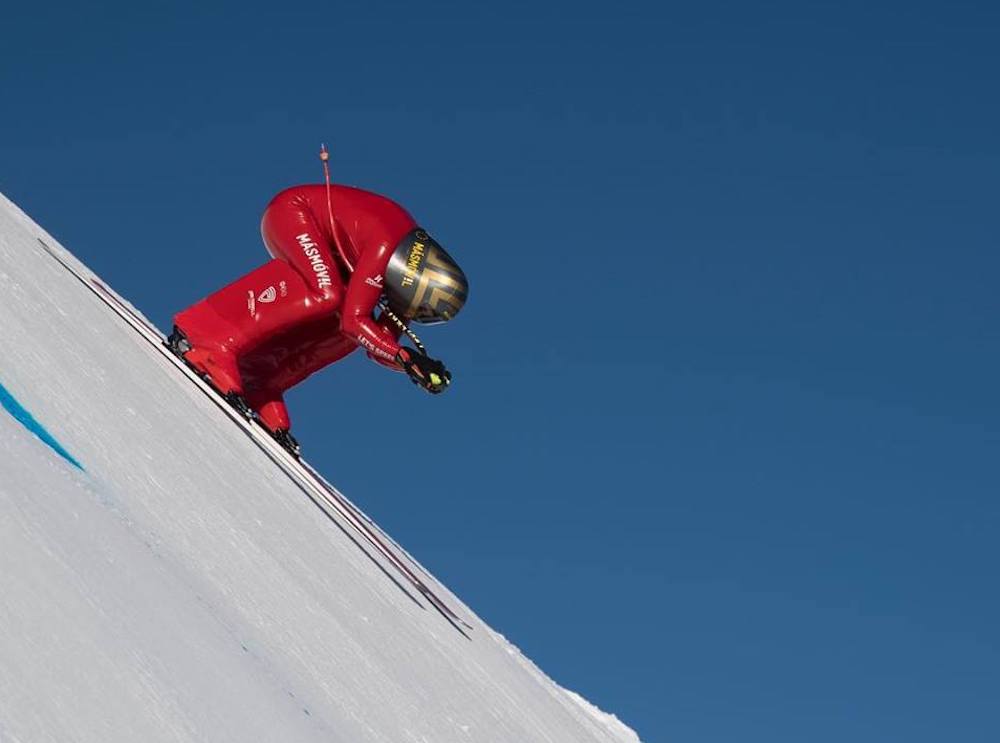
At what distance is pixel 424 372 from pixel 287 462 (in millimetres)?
875

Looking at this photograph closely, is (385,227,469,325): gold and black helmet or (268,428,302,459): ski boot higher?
(385,227,469,325): gold and black helmet

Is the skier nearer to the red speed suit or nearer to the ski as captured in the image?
the red speed suit

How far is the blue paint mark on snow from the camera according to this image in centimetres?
297

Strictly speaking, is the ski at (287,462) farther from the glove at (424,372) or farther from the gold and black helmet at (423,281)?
the gold and black helmet at (423,281)

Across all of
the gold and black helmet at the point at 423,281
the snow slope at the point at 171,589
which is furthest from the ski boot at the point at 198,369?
the snow slope at the point at 171,589

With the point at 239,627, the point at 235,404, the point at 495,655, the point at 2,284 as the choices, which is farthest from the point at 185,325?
the point at 239,627

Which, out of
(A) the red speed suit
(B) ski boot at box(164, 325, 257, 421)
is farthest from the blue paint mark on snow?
(A) the red speed suit

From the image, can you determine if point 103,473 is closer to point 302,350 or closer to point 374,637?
point 374,637

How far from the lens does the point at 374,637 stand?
4180mm

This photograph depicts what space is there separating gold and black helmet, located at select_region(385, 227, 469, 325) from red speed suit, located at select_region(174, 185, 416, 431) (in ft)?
0.18

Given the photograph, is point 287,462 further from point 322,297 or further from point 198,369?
point 322,297

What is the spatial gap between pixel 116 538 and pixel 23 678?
83 centimetres

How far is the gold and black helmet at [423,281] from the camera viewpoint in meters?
7.33

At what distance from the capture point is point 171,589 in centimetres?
269
